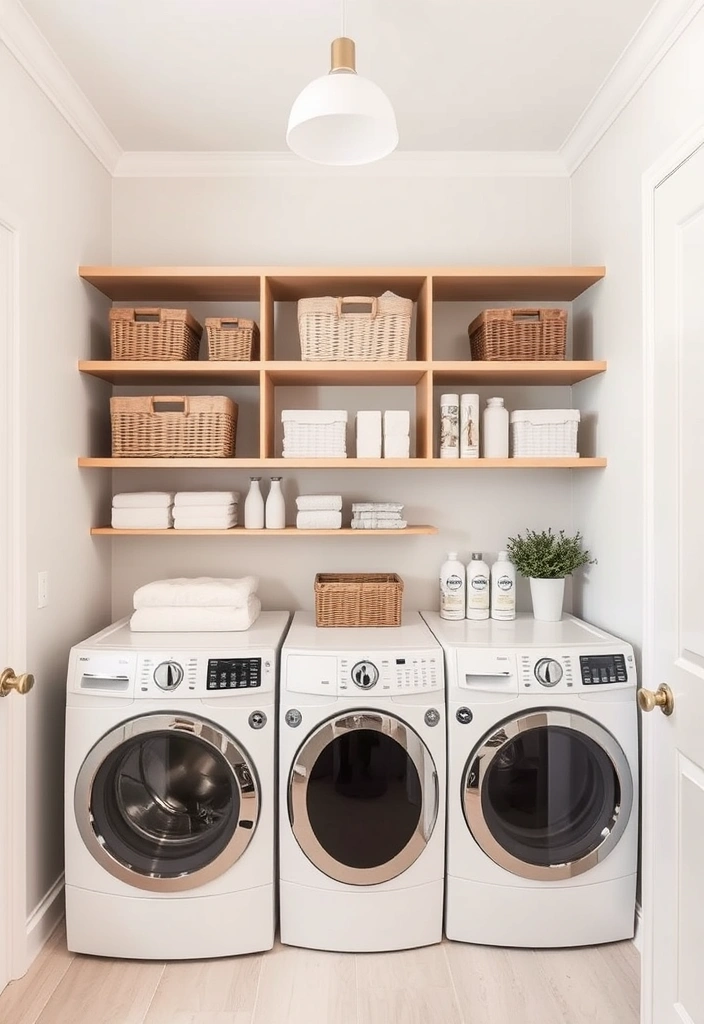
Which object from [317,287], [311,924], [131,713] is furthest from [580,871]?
[317,287]

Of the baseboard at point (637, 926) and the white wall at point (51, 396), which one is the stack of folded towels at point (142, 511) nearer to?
the white wall at point (51, 396)

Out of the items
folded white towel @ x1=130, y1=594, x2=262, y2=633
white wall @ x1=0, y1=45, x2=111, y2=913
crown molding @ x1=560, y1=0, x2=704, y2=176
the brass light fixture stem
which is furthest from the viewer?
folded white towel @ x1=130, y1=594, x2=262, y2=633

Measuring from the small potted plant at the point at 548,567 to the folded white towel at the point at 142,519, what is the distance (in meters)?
1.31

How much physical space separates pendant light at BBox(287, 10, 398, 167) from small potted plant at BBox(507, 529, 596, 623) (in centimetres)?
148

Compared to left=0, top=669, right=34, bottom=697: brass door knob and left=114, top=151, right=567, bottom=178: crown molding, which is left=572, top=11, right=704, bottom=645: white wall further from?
left=0, top=669, right=34, bottom=697: brass door knob

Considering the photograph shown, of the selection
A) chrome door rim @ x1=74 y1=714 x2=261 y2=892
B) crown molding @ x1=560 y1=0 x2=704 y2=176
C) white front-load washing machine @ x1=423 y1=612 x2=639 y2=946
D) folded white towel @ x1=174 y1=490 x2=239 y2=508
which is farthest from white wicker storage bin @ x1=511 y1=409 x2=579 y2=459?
chrome door rim @ x1=74 y1=714 x2=261 y2=892

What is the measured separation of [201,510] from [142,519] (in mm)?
224

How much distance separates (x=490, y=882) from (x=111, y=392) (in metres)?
2.24

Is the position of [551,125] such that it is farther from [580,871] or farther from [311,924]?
[311,924]

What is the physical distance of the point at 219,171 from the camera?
273cm

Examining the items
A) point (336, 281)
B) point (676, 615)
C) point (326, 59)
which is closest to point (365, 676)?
point (676, 615)

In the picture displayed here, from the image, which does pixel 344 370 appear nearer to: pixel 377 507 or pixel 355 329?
pixel 355 329

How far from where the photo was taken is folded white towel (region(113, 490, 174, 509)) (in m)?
2.52

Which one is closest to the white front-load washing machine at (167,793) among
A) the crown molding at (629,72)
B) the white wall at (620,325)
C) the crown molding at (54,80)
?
the white wall at (620,325)
